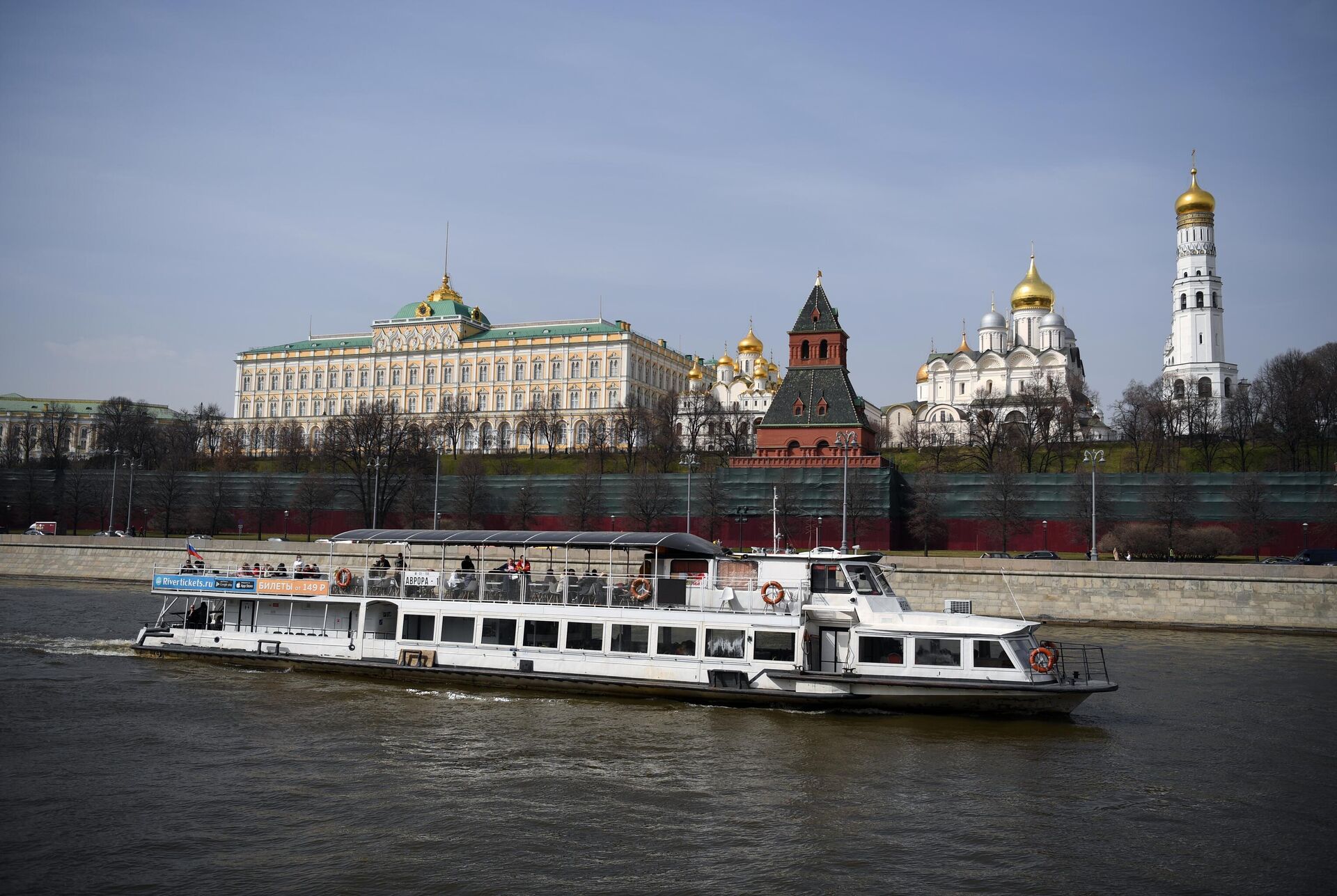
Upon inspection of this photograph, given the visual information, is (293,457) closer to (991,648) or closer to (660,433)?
(660,433)

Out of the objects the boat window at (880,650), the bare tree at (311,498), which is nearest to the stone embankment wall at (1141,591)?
the boat window at (880,650)

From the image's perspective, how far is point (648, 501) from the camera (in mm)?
71562

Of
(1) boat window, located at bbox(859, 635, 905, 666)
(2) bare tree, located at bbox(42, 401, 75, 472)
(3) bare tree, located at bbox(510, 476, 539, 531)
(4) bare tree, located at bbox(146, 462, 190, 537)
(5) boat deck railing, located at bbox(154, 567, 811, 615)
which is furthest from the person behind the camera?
(2) bare tree, located at bbox(42, 401, 75, 472)

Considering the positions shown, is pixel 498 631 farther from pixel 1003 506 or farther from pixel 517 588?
pixel 1003 506

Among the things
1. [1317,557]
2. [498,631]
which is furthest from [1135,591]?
[498,631]

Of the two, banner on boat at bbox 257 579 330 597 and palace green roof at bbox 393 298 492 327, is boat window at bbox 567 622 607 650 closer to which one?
banner on boat at bbox 257 579 330 597

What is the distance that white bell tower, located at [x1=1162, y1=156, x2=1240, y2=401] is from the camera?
112m

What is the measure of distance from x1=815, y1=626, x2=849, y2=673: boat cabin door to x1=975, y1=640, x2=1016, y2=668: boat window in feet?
9.61

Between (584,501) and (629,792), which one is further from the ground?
(584,501)

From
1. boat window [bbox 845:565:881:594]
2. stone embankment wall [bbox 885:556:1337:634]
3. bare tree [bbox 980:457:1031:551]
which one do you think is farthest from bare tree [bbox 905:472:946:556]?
boat window [bbox 845:565:881:594]

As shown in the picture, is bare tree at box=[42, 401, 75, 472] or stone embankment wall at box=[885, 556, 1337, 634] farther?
bare tree at box=[42, 401, 75, 472]

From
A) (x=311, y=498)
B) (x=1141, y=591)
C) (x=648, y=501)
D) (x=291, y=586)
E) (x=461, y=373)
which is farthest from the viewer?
(x=461, y=373)

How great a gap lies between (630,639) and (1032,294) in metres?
106

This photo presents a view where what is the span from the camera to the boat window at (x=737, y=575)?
26.2 metres
